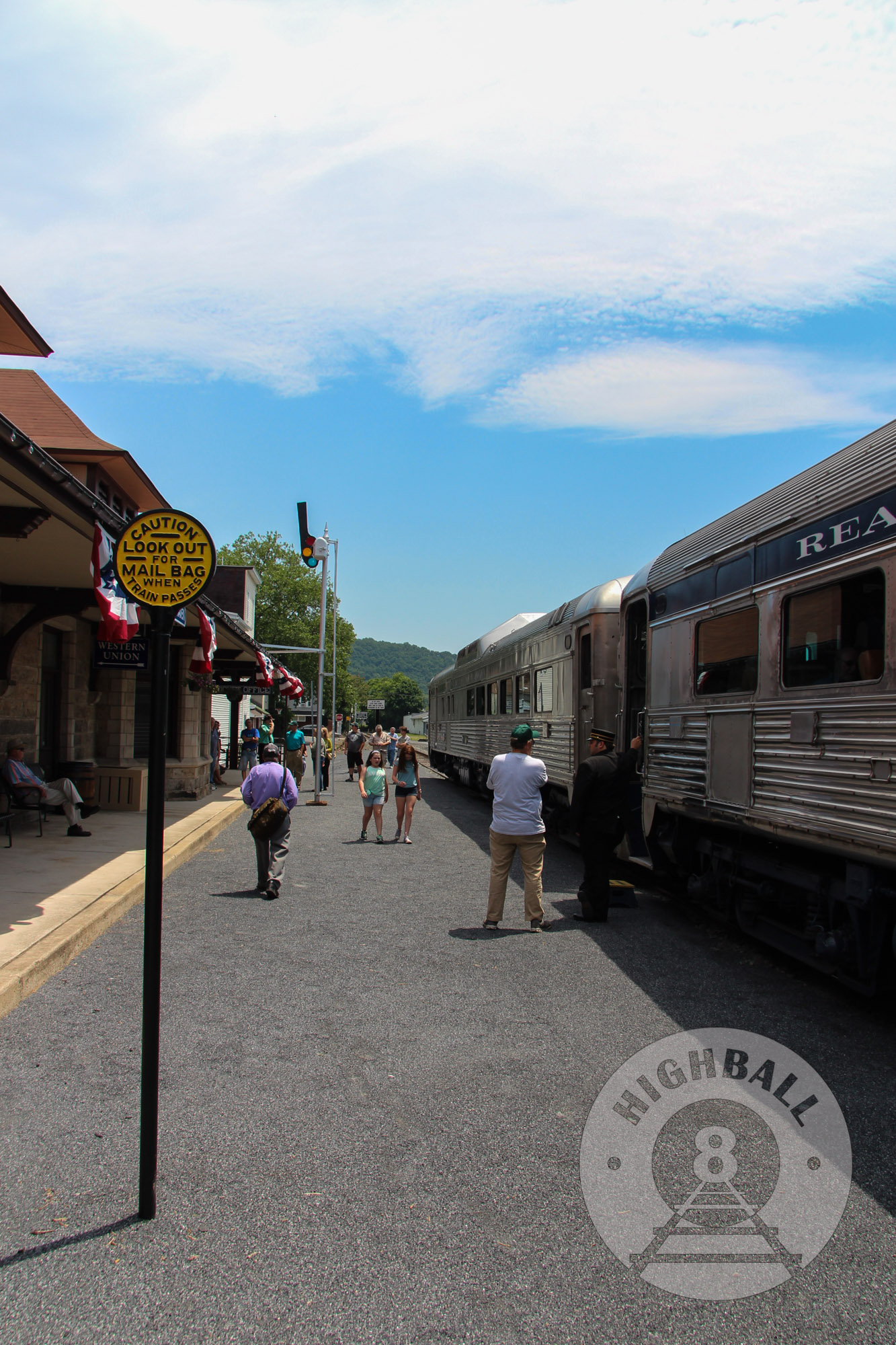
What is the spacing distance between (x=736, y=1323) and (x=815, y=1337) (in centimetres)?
21

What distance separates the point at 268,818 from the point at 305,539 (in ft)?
54.5

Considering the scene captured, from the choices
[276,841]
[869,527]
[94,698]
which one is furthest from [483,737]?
[869,527]

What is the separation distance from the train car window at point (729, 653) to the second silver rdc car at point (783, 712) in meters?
0.02

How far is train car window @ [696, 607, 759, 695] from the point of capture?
6.95 metres

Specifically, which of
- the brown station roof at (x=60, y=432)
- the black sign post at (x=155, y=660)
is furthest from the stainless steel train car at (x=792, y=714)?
the brown station roof at (x=60, y=432)

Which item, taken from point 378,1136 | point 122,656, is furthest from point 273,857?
point 122,656

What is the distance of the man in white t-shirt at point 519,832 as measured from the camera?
7.82m

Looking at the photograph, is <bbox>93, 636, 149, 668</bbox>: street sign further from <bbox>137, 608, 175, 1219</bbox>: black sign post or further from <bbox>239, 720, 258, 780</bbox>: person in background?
<bbox>137, 608, 175, 1219</bbox>: black sign post

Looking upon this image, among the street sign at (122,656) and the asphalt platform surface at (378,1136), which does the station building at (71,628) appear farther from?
the asphalt platform surface at (378,1136)

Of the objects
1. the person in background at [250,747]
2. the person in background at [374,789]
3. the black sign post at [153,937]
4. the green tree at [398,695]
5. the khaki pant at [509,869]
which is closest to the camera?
the black sign post at [153,937]

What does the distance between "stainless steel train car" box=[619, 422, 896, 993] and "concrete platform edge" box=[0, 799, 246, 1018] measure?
15.1ft

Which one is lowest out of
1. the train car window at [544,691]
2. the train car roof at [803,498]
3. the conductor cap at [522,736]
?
the conductor cap at [522,736]

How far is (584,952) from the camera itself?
706 centimetres

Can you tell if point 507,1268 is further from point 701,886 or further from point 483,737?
point 483,737
